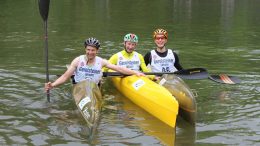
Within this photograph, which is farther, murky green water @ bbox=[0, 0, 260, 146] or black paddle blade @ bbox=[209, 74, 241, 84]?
black paddle blade @ bbox=[209, 74, 241, 84]

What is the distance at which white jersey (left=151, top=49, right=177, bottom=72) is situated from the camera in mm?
11023

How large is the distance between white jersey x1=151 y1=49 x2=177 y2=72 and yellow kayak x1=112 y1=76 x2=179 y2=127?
2.86ft

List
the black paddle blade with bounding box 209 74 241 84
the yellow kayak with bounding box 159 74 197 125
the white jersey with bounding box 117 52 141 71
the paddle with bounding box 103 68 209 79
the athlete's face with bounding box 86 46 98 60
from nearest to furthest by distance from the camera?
1. the yellow kayak with bounding box 159 74 197 125
2. the athlete's face with bounding box 86 46 98 60
3. the paddle with bounding box 103 68 209 79
4. the white jersey with bounding box 117 52 141 71
5. the black paddle blade with bounding box 209 74 241 84

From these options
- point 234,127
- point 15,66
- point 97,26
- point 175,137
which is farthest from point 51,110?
point 97,26

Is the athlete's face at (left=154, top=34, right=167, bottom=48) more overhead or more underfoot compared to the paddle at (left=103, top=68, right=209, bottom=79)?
more overhead

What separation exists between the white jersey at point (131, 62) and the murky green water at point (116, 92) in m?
0.70

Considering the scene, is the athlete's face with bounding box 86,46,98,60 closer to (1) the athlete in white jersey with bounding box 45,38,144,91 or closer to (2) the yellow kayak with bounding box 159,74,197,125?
(1) the athlete in white jersey with bounding box 45,38,144,91

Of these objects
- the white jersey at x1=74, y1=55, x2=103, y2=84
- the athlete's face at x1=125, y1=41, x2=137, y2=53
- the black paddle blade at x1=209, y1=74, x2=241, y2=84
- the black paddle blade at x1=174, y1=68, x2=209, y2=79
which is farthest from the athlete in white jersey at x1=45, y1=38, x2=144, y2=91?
the black paddle blade at x1=209, y1=74, x2=241, y2=84

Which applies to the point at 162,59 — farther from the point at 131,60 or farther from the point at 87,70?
the point at 87,70

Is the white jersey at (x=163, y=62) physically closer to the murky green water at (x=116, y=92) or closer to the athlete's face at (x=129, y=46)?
the athlete's face at (x=129, y=46)

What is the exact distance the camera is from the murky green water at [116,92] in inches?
320

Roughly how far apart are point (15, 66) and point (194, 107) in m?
6.91

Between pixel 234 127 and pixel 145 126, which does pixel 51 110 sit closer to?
pixel 145 126

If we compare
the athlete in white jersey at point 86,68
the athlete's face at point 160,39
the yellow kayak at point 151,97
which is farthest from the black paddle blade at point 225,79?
the athlete in white jersey at point 86,68
